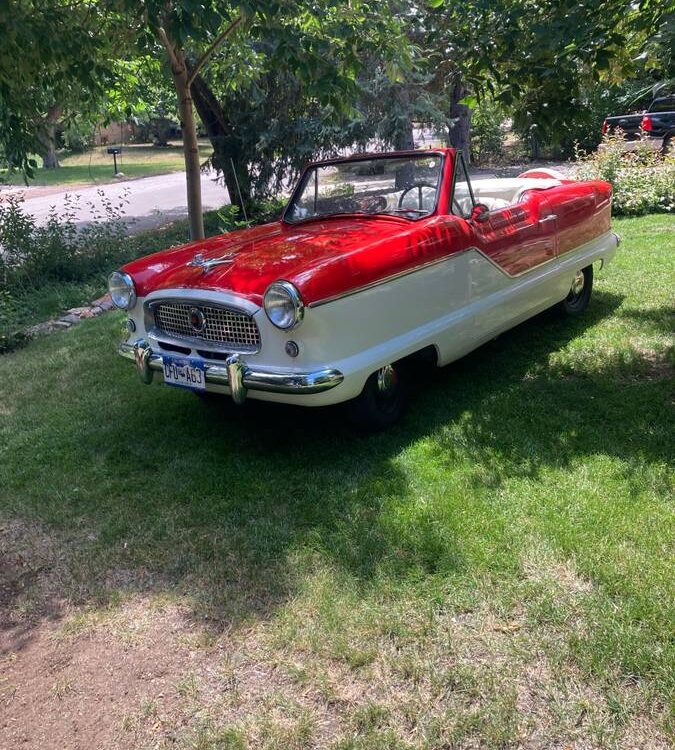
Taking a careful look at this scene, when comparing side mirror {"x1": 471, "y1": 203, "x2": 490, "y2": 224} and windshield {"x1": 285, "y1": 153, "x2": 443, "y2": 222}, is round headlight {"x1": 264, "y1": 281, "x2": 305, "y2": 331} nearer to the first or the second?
windshield {"x1": 285, "y1": 153, "x2": 443, "y2": 222}

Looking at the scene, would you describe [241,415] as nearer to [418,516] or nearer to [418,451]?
[418,451]

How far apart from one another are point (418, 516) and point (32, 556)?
1.90 m

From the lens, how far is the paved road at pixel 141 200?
→ 17.8 meters

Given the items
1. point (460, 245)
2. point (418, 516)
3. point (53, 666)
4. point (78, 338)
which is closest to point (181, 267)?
point (460, 245)

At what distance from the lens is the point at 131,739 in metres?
2.55

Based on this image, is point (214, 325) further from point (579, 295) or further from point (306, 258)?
point (579, 295)

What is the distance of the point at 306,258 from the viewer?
13.8ft

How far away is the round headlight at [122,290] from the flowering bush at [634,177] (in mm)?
9105

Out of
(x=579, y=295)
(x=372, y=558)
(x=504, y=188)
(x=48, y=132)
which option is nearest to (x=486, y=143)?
(x=48, y=132)

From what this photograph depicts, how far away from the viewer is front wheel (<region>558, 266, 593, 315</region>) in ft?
21.7

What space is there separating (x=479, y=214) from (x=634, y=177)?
7.88 meters

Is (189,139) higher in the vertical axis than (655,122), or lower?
higher

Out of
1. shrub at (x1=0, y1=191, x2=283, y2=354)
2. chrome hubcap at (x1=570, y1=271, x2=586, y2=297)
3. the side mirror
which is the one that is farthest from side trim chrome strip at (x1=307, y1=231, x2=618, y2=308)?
shrub at (x1=0, y1=191, x2=283, y2=354)

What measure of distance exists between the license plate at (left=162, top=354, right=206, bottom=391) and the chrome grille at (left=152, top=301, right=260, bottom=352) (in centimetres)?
17
